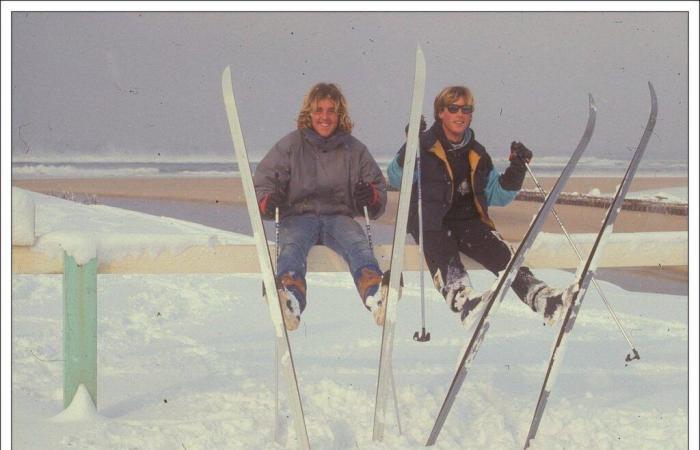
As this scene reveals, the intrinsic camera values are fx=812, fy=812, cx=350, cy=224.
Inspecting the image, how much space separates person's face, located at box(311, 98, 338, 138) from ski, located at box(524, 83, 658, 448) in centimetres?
112

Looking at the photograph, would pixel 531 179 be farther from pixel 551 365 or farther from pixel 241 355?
pixel 241 355

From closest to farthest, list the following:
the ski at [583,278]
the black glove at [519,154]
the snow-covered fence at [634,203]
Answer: the ski at [583,278], the black glove at [519,154], the snow-covered fence at [634,203]

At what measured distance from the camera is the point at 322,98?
10.7 feet

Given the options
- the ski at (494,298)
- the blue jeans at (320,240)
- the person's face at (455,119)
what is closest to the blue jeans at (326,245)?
the blue jeans at (320,240)

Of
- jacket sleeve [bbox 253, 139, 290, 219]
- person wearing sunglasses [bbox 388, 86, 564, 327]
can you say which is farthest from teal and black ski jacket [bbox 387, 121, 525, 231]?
jacket sleeve [bbox 253, 139, 290, 219]

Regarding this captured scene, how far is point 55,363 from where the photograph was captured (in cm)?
379

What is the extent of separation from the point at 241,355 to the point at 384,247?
1180 mm

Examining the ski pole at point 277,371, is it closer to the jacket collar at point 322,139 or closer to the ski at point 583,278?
the jacket collar at point 322,139

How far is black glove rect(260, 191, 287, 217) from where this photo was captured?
10.5 ft

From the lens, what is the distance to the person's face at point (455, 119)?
11.0ft

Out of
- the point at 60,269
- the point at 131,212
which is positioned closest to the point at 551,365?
the point at 60,269

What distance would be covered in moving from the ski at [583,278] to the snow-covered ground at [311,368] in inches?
6.8

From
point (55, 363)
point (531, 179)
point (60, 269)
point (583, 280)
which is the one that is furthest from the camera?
point (55, 363)

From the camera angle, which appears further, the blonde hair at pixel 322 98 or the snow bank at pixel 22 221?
the blonde hair at pixel 322 98
